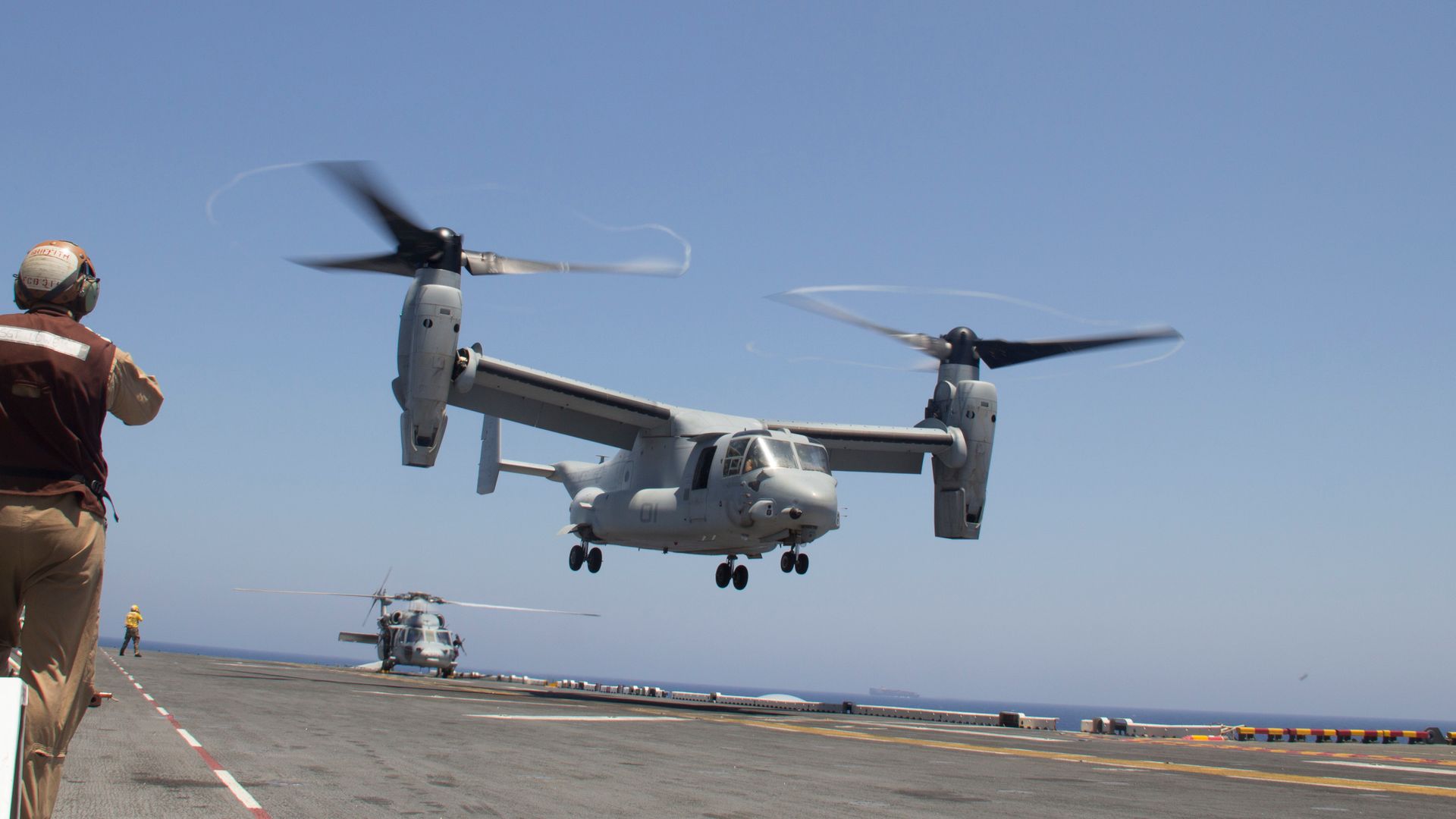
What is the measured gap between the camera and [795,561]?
93.8 feet

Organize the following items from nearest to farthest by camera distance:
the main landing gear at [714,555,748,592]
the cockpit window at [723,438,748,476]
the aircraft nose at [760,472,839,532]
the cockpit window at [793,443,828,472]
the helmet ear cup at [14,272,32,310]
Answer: the helmet ear cup at [14,272,32,310] < the aircraft nose at [760,472,839,532] < the cockpit window at [793,443,828,472] < the cockpit window at [723,438,748,476] < the main landing gear at [714,555,748,592]

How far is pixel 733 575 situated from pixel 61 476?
28.2 metres

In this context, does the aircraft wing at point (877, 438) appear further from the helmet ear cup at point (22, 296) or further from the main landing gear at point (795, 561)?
the helmet ear cup at point (22, 296)

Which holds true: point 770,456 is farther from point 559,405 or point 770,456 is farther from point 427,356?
point 427,356

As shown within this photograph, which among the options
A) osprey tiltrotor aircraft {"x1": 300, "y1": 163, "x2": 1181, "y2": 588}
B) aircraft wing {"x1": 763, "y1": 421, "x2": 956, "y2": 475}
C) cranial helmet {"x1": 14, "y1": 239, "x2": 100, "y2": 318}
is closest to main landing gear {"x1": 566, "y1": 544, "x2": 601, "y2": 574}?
osprey tiltrotor aircraft {"x1": 300, "y1": 163, "x2": 1181, "y2": 588}

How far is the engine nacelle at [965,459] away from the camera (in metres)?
32.6

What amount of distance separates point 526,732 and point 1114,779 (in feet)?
24.5

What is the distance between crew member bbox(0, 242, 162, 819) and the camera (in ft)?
12.6

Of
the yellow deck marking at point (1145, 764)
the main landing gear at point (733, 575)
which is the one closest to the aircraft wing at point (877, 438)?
the main landing gear at point (733, 575)

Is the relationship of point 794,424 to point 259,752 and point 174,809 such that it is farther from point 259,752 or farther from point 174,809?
point 174,809

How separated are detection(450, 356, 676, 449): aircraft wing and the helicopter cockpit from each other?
14.1 feet

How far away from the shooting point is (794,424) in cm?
3225

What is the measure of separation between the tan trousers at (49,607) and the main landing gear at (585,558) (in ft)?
98.7

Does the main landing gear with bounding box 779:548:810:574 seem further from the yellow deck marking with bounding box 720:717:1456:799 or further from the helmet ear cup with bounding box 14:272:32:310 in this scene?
the helmet ear cup with bounding box 14:272:32:310
